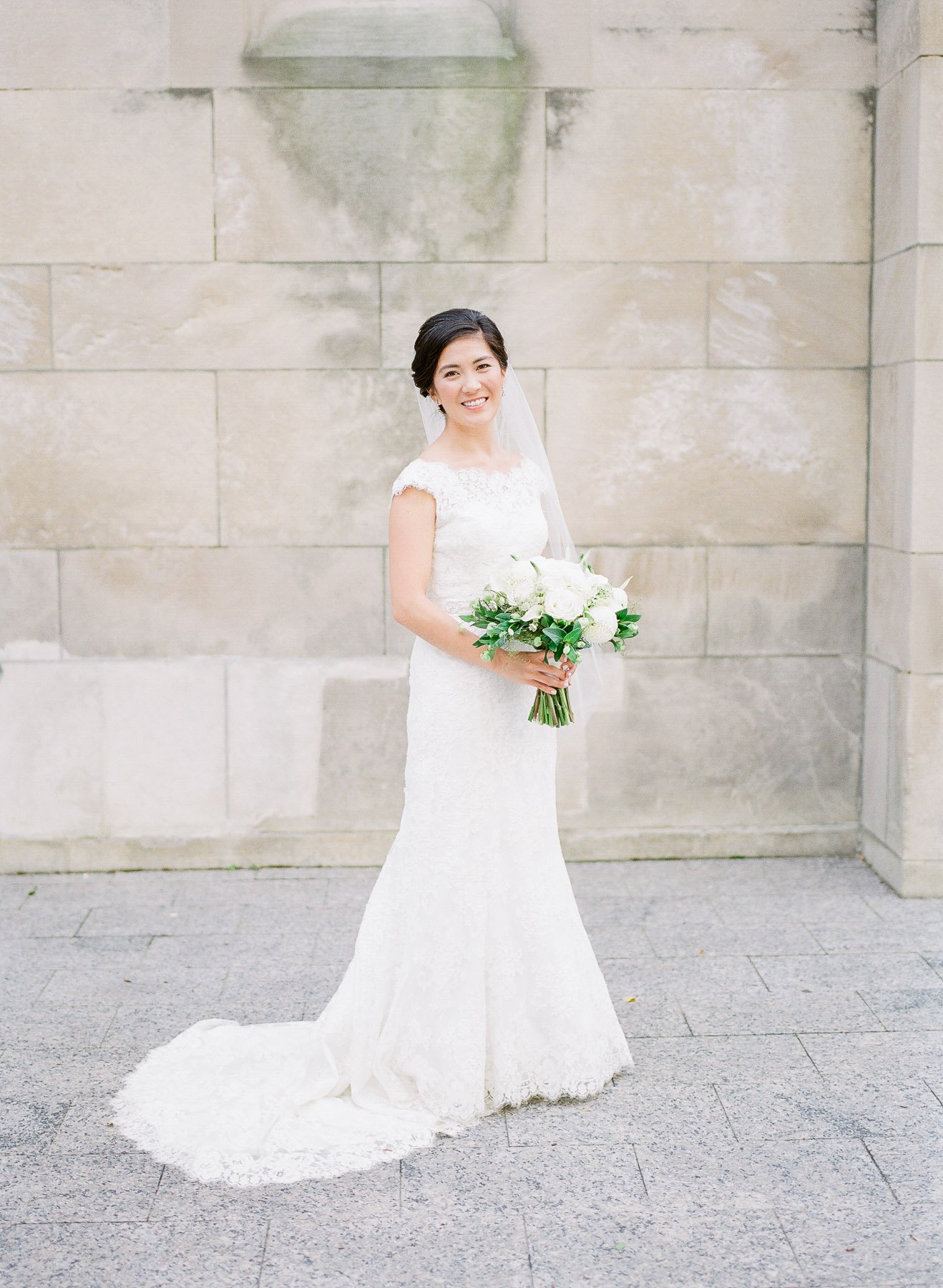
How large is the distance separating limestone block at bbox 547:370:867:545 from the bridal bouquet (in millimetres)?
2751

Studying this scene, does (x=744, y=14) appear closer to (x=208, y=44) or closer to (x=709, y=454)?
(x=709, y=454)

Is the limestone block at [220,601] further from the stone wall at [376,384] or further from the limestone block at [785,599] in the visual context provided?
the limestone block at [785,599]

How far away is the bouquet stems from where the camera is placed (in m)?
4.05

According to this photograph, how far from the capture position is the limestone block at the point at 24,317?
21.0 feet

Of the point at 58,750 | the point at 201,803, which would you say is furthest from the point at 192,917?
the point at 58,750

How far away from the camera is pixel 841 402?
659 centimetres

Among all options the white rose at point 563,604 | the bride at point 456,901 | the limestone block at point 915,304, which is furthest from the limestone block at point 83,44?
the white rose at point 563,604

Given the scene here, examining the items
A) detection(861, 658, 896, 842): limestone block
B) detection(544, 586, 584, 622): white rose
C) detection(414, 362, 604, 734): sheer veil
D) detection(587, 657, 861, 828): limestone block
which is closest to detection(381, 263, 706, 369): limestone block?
detection(587, 657, 861, 828): limestone block

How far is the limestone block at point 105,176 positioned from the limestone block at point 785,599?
117 inches

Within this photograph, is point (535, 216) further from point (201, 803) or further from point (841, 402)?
point (201, 803)

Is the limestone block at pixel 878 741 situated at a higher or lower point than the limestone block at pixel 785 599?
lower

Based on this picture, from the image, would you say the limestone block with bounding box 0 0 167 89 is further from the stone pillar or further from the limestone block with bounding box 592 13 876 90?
the stone pillar

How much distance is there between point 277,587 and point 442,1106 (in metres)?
3.16

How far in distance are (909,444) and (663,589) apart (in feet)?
4.37
